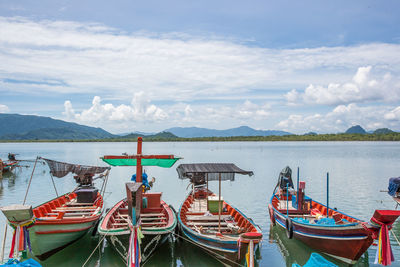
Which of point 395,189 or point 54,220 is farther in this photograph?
point 395,189

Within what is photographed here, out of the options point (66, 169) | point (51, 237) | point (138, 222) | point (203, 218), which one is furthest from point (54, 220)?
point (66, 169)

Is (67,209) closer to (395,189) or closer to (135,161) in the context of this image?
(135,161)

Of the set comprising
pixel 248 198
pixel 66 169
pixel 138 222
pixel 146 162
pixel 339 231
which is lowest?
pixel 248 198

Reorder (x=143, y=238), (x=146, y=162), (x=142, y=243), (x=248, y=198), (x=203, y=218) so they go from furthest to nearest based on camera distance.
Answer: (x=248, y=198)
(x=146, y=162)
(x=203, y=218)
(x=142, y=243)
(x=143, y=238)

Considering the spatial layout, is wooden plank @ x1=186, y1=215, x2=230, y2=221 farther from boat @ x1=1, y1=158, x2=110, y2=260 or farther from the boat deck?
the boat deck

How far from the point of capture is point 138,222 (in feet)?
32.7

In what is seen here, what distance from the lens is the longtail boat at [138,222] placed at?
32.1 feet

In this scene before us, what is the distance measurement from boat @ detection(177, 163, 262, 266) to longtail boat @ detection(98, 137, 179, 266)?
0.96 metres

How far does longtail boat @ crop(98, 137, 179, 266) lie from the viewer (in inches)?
385

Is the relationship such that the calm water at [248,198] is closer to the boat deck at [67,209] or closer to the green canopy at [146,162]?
the boat deck at [67,209]

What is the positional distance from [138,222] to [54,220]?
358cm

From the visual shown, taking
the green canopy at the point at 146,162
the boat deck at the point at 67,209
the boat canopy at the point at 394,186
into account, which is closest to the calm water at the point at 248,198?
the boat deck at the point at 67,209

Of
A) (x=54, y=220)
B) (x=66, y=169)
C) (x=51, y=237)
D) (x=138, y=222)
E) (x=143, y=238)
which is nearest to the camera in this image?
(x=138, y=222)

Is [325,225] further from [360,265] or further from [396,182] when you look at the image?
[396,182]
